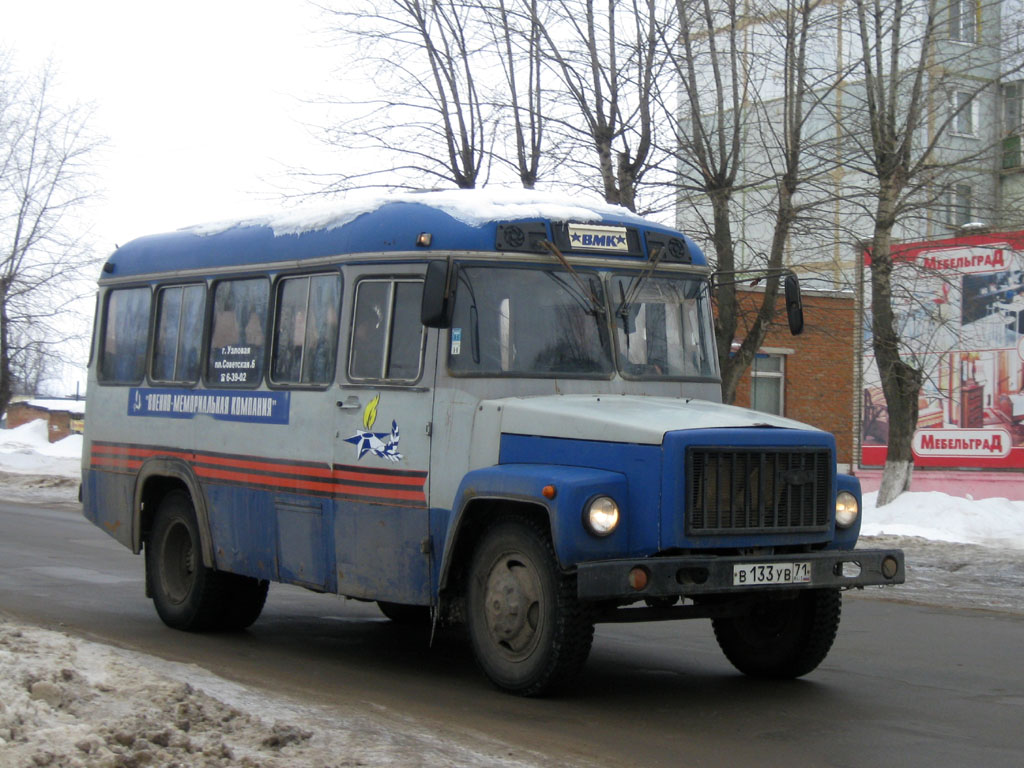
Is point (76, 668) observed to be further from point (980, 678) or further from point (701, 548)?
point (980, 678)

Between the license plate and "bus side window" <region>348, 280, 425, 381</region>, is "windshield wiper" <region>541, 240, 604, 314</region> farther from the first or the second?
the license plate

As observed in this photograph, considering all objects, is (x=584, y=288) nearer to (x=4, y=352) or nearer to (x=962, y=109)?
(x=962, y=109)

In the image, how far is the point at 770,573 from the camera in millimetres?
7312

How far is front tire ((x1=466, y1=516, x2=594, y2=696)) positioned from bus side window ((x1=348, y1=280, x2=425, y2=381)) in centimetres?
127

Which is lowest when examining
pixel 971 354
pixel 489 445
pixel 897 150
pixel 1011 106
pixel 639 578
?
pixel 639 578

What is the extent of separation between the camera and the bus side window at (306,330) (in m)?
9.04

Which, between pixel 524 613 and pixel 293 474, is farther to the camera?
pixel 293 474

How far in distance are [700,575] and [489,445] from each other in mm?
1475

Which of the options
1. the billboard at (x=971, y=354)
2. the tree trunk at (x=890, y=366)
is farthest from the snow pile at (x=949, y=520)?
the billboard at (x=971, y=354)

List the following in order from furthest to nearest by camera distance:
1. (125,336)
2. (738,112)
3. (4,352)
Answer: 1. (4,352)
2. (738,112)
3. (125,336)

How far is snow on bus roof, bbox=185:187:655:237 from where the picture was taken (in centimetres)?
840

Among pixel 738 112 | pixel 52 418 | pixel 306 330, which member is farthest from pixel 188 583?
pixel 52 418

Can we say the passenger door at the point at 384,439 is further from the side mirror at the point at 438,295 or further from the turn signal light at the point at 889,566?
the turn signal light at the point at 889,566

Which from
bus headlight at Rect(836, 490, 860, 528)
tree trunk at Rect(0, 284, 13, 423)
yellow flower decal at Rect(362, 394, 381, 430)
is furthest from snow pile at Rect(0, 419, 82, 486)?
bus headlight at Rect(836, 490, 860, 528)
